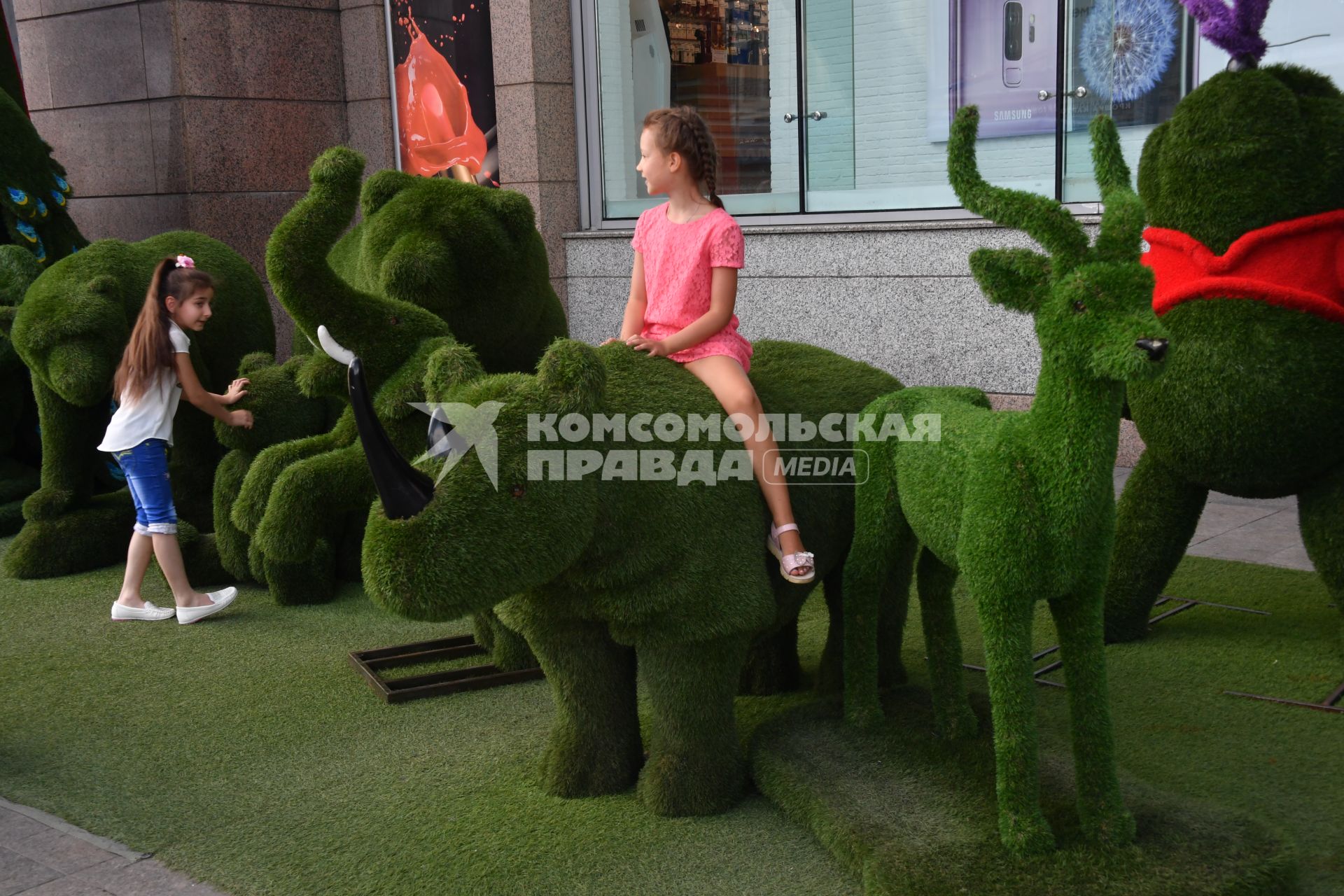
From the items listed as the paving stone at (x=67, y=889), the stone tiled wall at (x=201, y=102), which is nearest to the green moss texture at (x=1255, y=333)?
the paving stone at (x=67, y=889)

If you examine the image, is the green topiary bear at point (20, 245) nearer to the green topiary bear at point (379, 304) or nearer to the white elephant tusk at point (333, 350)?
the green topiary bear at point (379, 304)

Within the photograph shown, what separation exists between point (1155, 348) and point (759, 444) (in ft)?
3.84

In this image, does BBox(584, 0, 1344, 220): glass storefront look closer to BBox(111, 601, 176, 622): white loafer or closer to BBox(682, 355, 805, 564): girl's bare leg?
BBox(682, 355, 805, 564): girl's bare leg

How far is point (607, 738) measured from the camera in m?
3.72

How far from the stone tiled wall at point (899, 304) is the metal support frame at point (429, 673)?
334 centimetres

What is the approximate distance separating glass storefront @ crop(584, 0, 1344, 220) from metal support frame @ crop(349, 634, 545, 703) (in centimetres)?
447

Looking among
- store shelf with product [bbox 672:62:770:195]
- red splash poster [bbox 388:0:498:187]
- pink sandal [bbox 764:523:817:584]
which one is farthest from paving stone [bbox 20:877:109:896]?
red splash poster [bbox 388:0:498:187]

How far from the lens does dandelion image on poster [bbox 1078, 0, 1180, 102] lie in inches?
284

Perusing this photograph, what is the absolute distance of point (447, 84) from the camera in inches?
403

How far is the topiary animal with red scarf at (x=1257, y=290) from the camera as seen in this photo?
166 inches

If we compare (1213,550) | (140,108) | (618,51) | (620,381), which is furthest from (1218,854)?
(140,108)

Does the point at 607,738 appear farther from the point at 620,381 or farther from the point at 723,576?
the point at 620,381

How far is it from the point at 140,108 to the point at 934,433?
8.53 metres

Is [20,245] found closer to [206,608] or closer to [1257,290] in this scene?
[206,608]
